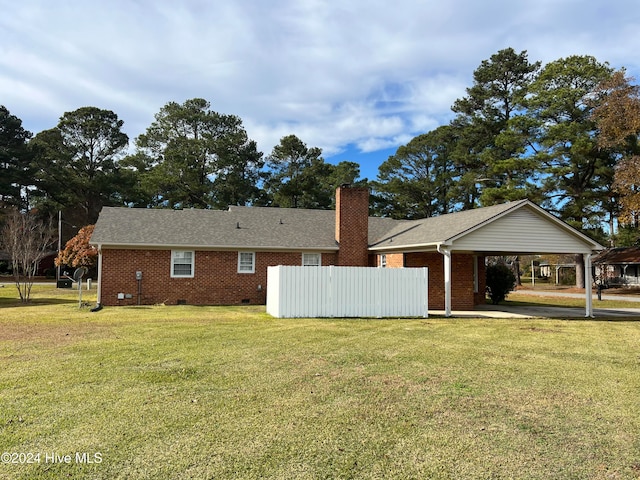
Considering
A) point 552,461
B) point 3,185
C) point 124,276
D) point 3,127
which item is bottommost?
point 552,461

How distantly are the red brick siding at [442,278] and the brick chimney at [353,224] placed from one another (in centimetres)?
328

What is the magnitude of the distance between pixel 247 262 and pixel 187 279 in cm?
258

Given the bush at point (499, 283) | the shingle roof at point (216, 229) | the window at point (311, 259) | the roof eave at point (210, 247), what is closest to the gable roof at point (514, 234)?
the roof eave at point (210, 247)

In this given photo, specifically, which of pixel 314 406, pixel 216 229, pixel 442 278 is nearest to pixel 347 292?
pixel 442 278

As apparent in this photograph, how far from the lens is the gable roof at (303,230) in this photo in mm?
15469

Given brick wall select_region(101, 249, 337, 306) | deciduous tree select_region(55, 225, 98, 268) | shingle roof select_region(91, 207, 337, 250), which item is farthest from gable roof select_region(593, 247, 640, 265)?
deciduous tree select_region(55, 225, 98, 268)

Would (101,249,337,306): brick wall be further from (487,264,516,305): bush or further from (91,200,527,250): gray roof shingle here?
(487,264,516,305): bush

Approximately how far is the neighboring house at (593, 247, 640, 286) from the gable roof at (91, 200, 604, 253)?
82.5 ft

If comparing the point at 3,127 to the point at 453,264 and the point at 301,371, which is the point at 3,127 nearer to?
the point at 453,264

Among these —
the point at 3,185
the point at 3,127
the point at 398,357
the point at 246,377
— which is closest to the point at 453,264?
the point at 398,357

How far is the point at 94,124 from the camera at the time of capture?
46.9 meters

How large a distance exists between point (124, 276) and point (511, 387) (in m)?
15.6

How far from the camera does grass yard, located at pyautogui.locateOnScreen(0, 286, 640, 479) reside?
3846 millimetres

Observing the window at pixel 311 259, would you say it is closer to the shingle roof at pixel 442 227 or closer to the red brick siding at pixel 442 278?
the shingle roof at pixel 442 227
